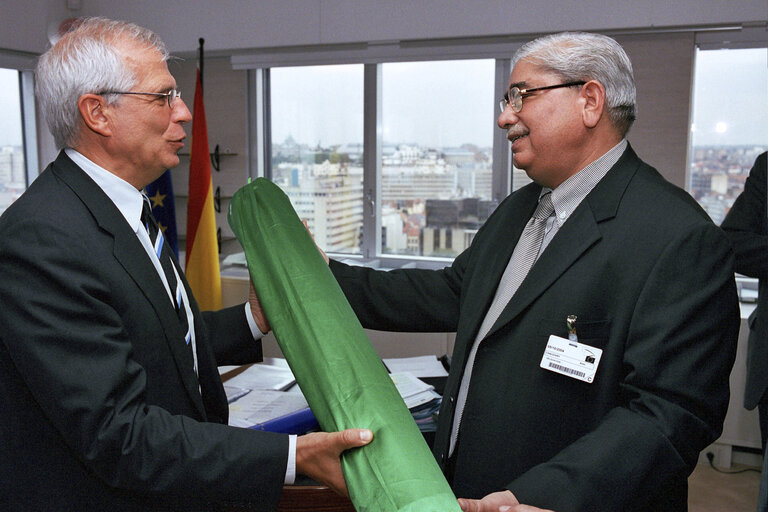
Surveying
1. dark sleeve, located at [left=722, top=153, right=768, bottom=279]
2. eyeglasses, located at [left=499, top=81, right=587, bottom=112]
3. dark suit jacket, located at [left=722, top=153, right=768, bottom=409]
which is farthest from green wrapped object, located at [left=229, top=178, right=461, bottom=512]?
dark sleeve, located at [left=722, top=153, right=768, bottom=279]

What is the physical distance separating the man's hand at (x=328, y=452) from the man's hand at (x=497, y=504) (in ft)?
0.70

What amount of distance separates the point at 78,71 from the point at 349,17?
3.58m

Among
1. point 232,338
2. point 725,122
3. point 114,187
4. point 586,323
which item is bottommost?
point 232,338

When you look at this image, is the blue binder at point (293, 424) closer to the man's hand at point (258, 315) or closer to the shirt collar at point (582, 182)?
the man's hand at point (258, 315)

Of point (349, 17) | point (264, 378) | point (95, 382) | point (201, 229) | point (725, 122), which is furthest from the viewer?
point (349, 17)

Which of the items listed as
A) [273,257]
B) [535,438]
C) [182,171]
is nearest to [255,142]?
[182,171]

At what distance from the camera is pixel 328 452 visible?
1.17 meters

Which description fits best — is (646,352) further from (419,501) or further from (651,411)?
(419,501)

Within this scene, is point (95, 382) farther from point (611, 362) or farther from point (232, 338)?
point (611, 362)

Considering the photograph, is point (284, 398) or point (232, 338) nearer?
point (232, 338)

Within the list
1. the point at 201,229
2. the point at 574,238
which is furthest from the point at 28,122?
the point at 574,238

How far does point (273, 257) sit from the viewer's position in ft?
4.70

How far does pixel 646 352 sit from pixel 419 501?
50 centimetres

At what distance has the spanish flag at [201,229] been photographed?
4.11m
